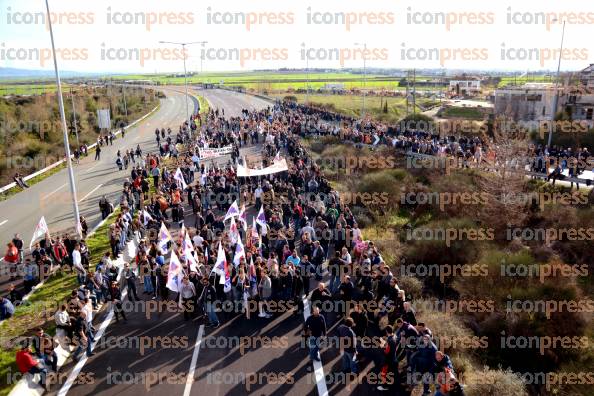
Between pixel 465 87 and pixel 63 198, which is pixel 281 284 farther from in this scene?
pixel 465 87

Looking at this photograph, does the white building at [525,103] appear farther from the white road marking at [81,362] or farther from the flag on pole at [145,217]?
the white road marking at [81,362]

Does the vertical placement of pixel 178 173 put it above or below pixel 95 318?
above

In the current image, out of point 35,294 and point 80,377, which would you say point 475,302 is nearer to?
point 80,377

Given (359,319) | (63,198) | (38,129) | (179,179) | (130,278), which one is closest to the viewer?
(359,319)

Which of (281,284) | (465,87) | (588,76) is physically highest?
(588,76)

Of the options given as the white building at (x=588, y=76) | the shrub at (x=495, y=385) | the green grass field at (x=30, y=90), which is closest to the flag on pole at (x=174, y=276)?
the shrub at (x=495, y=385)

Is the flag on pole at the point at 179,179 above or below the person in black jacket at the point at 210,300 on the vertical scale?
above

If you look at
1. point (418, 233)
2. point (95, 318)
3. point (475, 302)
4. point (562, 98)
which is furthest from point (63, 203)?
point (562, 98)

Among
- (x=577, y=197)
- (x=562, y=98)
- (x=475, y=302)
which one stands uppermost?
(x=562, y=98)

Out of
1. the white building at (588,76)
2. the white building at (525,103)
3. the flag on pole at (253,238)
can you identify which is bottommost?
the flag on pole at (253,238)

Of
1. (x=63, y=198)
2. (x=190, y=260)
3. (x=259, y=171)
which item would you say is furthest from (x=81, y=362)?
(x=63, y=198)

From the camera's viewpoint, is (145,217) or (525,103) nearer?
(145,217)
